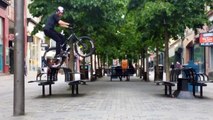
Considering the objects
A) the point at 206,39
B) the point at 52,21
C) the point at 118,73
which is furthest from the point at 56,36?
the point at 118,73

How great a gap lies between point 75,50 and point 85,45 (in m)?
0.51

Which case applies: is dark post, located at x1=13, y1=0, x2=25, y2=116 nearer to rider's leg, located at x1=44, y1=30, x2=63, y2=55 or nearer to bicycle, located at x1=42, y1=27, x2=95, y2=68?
rider's leg, located at x1=44, y1=30, x2=63, y2=55

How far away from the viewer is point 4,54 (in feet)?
145

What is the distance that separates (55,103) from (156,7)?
6865mm

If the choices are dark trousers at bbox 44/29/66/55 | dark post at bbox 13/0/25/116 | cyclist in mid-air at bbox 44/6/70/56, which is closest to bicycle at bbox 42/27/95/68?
dark trousers at bbox 44/29/66/55

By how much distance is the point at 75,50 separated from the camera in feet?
49.7

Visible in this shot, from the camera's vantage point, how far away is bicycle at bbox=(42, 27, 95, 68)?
14609mm

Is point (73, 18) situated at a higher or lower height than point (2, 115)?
higher

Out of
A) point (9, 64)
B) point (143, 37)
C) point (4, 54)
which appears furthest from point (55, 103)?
point (9, 64)

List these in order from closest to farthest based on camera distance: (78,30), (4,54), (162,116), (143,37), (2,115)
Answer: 1. (162,116)
2. (2,115)
3. (78,30)
4. (143,37)
5. (4,54)

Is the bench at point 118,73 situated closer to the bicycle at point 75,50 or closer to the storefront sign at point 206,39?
the storefront sign at point 206,39

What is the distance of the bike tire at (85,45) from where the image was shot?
48.6ft

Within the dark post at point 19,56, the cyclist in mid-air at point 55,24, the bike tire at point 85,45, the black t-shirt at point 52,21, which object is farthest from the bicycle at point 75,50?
the dark post at point 19,56

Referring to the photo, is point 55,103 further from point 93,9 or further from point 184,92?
point 93,9
